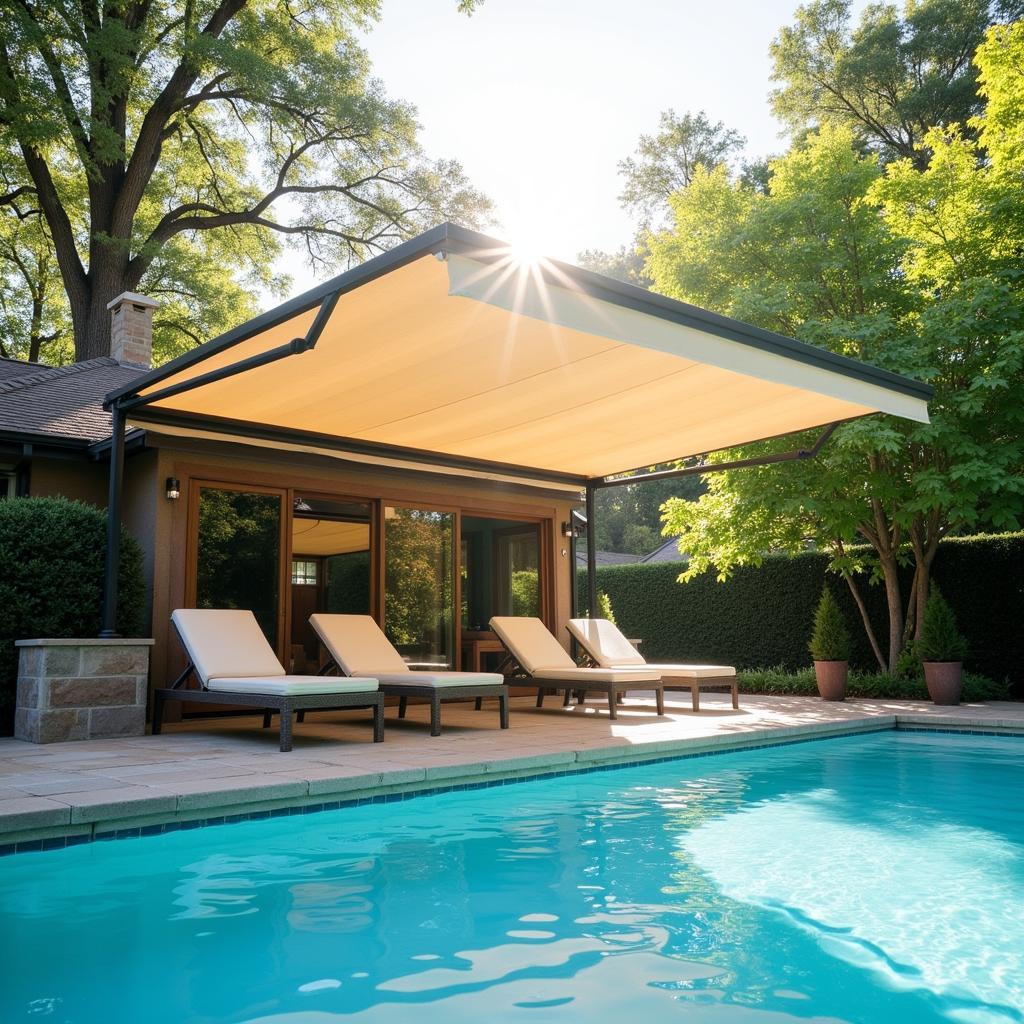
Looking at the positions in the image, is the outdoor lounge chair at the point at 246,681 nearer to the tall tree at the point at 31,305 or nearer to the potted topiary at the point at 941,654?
the potted topiary at the point at 941,654

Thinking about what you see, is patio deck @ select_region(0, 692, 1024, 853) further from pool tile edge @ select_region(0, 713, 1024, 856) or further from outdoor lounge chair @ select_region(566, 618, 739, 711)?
outdoor lounge chair @ select_region(566, 618, 739, 711)

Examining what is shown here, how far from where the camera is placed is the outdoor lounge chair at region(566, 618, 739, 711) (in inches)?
404

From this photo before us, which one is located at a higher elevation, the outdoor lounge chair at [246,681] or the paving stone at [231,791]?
the outdoor lounge chair at [246,681]

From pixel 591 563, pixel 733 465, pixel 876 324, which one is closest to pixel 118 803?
pixel 733 465

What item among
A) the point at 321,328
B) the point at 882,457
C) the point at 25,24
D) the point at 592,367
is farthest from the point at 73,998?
the point at 25,24

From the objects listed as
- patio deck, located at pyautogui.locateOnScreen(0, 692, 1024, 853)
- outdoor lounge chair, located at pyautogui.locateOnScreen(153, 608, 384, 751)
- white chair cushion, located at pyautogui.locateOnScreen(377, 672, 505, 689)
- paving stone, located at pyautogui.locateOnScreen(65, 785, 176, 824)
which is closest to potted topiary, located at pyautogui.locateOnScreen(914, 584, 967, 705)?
patio deck, located at pyautogui.locateOnScreen(0, 692, 1024, 853)

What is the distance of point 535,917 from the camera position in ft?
12.3

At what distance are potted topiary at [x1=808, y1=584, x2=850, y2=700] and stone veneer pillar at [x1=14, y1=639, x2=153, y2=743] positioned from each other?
8.94 metres

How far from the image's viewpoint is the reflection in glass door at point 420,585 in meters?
11.2

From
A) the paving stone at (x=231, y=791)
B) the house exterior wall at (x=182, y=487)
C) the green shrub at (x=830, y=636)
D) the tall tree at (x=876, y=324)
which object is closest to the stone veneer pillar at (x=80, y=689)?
the house exterior wall at (x=182, y=487)

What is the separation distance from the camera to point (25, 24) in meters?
16.7

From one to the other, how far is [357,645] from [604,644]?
10.9 ft

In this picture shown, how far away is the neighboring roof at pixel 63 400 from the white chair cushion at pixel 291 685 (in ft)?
12.9

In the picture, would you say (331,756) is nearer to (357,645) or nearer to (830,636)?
(357,645)
